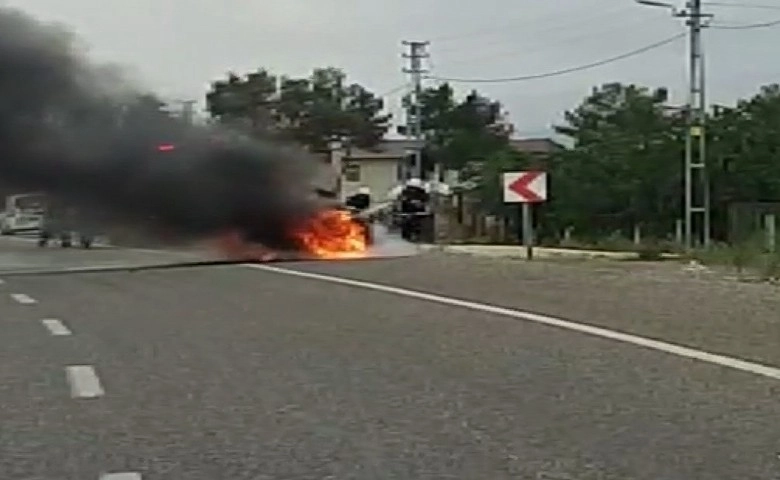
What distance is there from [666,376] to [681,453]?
339 centimetres

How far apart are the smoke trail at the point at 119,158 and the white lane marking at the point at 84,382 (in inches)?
835

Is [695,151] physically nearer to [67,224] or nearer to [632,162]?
[632,162]

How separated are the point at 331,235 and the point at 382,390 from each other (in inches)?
1043

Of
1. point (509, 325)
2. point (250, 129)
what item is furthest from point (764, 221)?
point (509, 325)

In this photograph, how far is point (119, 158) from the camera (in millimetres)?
33812

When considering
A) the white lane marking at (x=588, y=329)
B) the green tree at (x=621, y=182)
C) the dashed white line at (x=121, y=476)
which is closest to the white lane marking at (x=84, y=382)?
the dashed white line at (x=121, y=476)

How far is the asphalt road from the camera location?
8055 millimetres

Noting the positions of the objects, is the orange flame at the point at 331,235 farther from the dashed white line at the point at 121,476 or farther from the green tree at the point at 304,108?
the dashed white line at the point at 121,476

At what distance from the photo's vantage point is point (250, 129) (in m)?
37.3

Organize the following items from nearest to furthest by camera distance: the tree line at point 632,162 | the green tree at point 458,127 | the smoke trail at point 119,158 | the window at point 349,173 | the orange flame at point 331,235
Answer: the smoke trail at point 119,158, the orange flame at point 331,235, the window at point 349,173, the tree line at point 632,162, the green tree at point 458,127

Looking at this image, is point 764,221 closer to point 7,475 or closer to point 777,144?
point 777,144

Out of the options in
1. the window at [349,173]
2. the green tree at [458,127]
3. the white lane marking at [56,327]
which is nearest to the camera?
the white lane marking at [56,327]

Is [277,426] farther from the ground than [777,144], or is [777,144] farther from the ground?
[777,144]

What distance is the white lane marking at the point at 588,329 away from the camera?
478 inches
